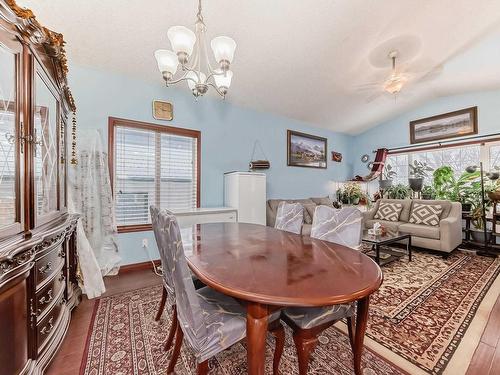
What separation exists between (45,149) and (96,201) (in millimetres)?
1253

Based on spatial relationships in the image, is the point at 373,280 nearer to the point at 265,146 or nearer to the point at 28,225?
the point at 28,225

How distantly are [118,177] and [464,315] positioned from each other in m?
4.11

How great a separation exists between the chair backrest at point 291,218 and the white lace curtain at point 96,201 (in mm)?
2148

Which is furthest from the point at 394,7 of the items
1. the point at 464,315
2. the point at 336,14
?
the point at 464,315

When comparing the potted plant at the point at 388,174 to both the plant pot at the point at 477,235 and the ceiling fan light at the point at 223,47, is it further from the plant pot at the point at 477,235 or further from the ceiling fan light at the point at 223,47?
the ceiling fan light at the point at 223,47

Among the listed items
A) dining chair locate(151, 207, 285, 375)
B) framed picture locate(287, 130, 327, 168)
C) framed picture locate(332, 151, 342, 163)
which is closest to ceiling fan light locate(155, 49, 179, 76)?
dining chair locate(151, 207, 285, 375)

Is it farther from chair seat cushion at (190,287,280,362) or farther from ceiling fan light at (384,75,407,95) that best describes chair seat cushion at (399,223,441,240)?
chair seat cushion at (190,287,280,362)

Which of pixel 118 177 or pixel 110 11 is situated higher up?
pixel 110 11

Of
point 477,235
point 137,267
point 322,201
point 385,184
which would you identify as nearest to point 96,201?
point 137,267

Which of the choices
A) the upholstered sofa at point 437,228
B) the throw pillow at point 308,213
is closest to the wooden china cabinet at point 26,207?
the throw pillow at point 308,213

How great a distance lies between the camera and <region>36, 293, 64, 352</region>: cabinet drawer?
1.25m

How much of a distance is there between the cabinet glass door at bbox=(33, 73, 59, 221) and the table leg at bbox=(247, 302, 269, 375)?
4.66 ft

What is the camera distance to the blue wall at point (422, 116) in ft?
13.4

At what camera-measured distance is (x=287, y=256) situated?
133 centimetres
